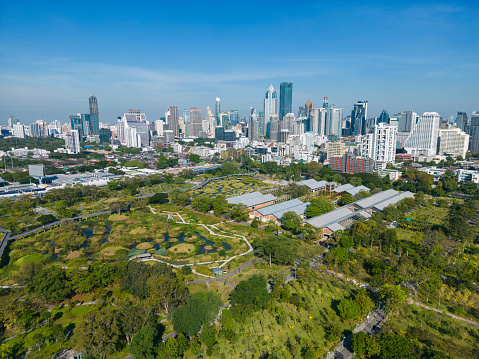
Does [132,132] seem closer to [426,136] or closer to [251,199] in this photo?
[251,199]

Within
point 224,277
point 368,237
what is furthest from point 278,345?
point 368,237

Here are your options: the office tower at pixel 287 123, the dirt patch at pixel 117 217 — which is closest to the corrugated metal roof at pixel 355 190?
the dirt patch at pixel 117 217

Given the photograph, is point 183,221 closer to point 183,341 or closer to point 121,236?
point 121,236

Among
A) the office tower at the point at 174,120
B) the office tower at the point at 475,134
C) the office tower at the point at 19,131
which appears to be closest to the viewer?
the office tower at the point at 475,134

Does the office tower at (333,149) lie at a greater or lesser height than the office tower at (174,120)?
lesser

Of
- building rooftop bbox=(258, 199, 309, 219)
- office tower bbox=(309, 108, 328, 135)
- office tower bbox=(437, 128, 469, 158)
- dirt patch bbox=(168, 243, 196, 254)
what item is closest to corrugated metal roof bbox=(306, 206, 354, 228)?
building rooftop bbox=(258, 199, 309, 219)

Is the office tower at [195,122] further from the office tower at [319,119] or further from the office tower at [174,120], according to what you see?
the office tower at [319,119]

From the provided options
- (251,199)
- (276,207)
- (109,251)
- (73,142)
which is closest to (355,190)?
(276,207)
